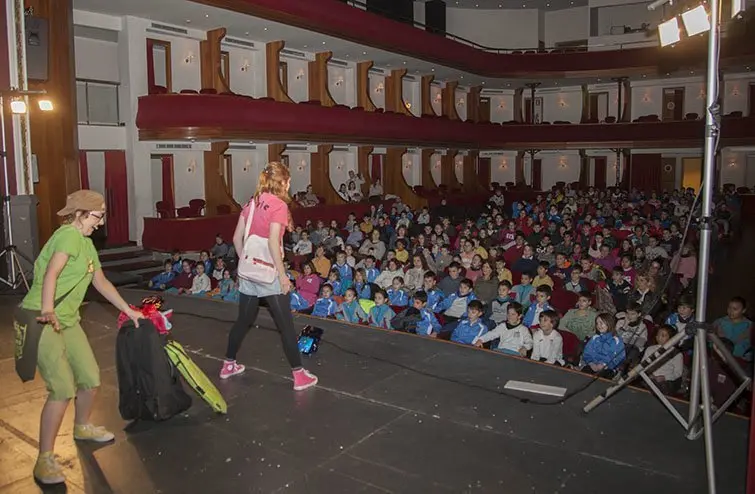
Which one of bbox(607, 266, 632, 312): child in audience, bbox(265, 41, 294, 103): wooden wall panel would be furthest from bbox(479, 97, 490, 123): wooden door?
bbox(607, 266, 632, 312): child in audience

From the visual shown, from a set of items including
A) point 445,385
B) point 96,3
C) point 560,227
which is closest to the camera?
point 445,385

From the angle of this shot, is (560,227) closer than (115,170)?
Yes

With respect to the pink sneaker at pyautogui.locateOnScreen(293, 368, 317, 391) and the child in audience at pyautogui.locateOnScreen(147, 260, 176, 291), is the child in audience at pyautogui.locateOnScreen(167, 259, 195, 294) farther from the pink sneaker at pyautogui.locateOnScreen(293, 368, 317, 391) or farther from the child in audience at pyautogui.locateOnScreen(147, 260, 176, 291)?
the pink sneaker at pyautogui.locateOnScreen(293, 368, 317, 391)

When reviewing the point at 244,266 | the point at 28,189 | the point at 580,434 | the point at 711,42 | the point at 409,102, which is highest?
the point at 409,102

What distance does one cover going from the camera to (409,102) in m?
26.0

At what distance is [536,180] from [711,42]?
26.9 meters

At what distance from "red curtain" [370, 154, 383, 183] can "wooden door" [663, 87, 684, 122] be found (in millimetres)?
12435

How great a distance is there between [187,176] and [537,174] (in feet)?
58.3

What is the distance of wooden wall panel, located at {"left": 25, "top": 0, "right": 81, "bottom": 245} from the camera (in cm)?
973

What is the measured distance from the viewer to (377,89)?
24.1 meters

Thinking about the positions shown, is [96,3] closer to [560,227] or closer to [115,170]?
[115,170]

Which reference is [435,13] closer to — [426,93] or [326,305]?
[426,93]

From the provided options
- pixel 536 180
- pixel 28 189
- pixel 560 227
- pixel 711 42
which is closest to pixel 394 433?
pixel 711 42

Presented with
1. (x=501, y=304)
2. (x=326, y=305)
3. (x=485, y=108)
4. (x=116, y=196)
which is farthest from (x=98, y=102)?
(x=485, y=108)
